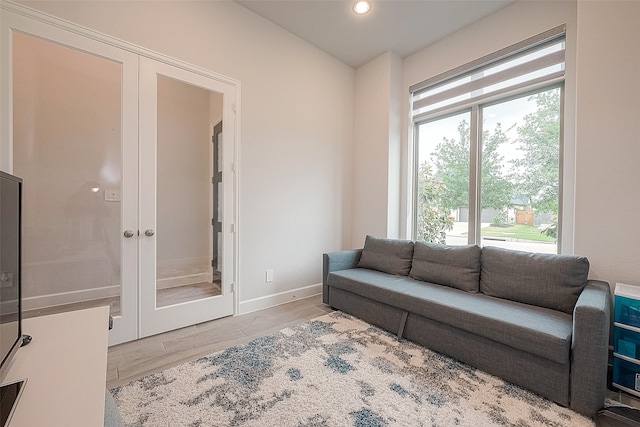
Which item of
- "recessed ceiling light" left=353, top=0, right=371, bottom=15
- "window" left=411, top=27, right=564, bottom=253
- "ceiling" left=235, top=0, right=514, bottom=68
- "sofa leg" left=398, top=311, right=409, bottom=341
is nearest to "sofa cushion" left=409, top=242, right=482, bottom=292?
"sofa leg" left=398, top=311, right=409, bottom=341

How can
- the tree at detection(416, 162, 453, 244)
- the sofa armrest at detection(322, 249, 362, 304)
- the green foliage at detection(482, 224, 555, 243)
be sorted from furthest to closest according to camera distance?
the tree at detection(416, 162, 453, 244)
the sofa armrest at detection(322, 249, 362, 304)
the green foliage at detection(482, 224, 555, 243)

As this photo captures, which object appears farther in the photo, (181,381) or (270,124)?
(270,124)

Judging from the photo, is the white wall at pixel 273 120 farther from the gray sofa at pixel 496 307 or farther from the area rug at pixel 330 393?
the area rug at pixel 330 393

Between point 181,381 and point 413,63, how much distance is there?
4.16 meters

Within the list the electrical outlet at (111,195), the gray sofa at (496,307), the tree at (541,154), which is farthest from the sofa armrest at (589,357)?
the electrical outlet at (111,195)

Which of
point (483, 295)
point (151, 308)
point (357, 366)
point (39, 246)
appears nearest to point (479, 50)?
point (483, 295)

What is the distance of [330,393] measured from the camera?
5.34 ft

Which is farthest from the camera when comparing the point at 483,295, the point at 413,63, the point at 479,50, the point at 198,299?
the point at 413,63

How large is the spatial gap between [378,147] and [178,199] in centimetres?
253

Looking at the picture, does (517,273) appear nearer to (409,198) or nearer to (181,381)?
(409,198)

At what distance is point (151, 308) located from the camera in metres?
2.37

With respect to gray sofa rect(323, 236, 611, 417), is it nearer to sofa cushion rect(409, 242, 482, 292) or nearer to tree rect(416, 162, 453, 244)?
sofa cushion rect(409, 242, 482, 292)

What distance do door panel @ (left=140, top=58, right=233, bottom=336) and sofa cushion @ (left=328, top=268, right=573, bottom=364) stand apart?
150 centimetres

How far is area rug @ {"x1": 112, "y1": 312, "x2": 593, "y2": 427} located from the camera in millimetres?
1433
